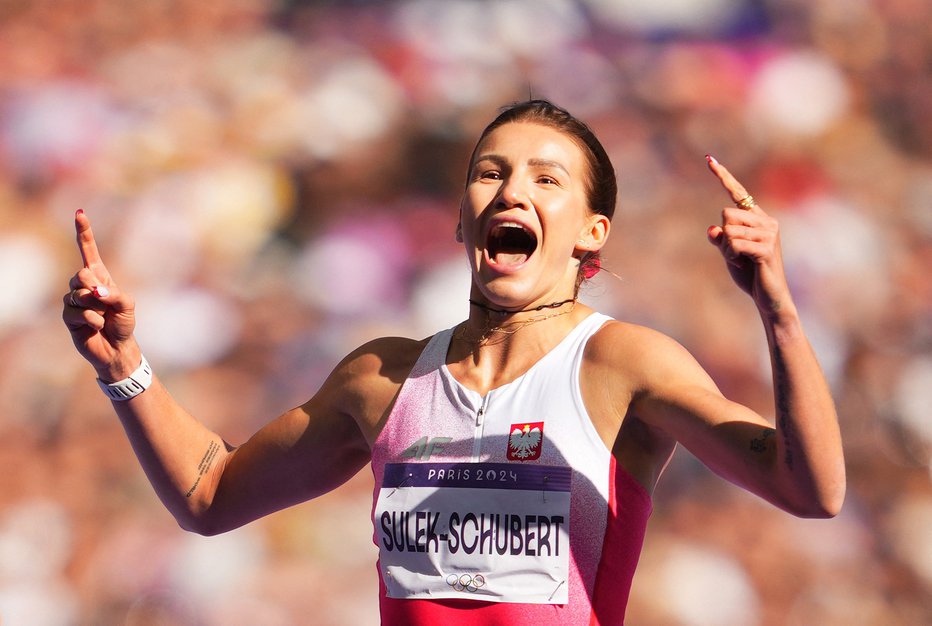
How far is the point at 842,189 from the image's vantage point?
3998 mm

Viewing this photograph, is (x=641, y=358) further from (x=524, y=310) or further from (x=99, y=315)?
(x=99, y=315)

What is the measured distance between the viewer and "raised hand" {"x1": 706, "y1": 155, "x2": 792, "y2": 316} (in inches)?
56.8

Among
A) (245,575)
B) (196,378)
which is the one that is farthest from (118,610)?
(196,378)

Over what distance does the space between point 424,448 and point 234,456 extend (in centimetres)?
48

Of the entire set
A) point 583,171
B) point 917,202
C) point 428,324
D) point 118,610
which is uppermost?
point 917,202

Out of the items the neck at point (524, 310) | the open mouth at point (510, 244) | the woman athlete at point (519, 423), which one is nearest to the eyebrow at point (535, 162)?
the woman athlete at point (519, 423)

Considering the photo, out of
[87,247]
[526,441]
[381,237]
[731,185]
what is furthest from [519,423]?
[381,237]

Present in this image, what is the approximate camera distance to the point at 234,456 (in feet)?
6.86

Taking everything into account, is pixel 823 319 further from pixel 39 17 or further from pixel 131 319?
pixel 39 17

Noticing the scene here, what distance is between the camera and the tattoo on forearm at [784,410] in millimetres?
1462

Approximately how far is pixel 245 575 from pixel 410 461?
2105 millimetres

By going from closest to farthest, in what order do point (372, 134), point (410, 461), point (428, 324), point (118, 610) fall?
point (410, 461) < point (118, 610) < point (428, 324) < point (372, 134)

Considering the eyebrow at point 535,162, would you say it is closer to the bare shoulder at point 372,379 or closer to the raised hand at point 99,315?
the bare shoulder at point 372,379

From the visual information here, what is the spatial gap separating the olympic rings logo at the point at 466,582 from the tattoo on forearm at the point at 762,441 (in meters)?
0.43
